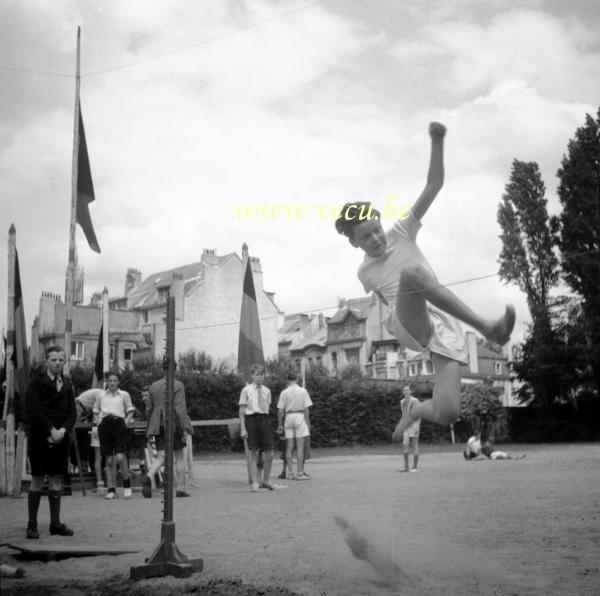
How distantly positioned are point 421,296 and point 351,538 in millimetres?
3167

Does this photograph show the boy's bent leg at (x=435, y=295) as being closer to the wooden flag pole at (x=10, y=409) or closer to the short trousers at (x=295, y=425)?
the wooden flag pole at (x=10, y=409)

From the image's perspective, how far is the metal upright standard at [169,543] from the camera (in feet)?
17.0

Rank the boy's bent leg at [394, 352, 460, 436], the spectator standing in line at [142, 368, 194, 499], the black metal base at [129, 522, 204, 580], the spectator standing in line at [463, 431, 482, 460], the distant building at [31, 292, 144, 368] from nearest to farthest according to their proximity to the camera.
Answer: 1. the boy's bent leg at [394, 352, 460, 436]
2. the black metal base at [129, 522, 204, 580]
3. the spectator standing in line at [142, 368, 194, 499]
4. the spectator standing in line at [463, 431, 482, 460]
5. the distant building at [31, 292, 144, 368]

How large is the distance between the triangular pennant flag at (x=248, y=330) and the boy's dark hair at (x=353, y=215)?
3.40m

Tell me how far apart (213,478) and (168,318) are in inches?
374

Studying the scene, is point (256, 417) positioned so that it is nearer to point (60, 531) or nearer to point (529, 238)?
point (60, 531)

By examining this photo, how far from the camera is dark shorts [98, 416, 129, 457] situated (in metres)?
10.7

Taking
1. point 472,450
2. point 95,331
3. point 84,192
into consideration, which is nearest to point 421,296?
point 84,192

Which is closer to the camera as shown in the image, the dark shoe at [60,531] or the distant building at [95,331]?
the dark shoe at [60,531]

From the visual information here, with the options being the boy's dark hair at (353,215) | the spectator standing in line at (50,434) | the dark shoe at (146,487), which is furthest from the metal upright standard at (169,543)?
the dark shoe at (146,487)

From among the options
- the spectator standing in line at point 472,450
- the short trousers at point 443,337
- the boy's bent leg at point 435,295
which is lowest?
the spectator standing in line at point 472,450

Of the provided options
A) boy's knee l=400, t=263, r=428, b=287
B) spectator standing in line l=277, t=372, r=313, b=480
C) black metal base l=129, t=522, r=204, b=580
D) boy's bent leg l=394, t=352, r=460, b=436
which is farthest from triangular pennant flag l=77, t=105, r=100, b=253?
boy's bent leg l=394, t=352, r=460, b=436

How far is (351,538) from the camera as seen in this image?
658 cm
